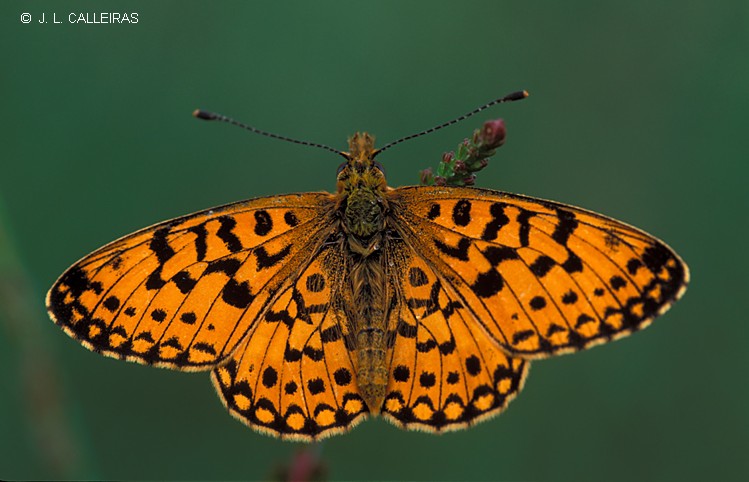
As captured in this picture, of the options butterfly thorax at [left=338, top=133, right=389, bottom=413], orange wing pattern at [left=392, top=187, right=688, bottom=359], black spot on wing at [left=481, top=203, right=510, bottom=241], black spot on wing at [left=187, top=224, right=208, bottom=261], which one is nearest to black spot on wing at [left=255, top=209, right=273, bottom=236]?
black spot on wing at [left=187, top=224, right=208, bottom=261]

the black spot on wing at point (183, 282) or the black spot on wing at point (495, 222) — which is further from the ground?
the black spot on wing at point (495, 222)

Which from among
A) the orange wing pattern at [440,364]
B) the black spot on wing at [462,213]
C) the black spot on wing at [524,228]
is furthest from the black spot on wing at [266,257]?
the black spot on wing at [524,228]

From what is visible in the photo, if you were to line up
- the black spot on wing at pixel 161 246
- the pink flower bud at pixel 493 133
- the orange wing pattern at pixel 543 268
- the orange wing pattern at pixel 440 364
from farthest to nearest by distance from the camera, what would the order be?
the orange wing pattern at pixel 440 364 → the black spot on wing at pixel 161 246 → the orange wing pattern at pixel 543 268 → the pink flower bud at pixel 493 133

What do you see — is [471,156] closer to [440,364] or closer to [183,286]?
[440,364]

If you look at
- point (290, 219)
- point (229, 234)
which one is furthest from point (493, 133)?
point (229, 234)

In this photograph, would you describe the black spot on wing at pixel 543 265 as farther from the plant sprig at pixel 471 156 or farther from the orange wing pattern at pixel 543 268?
the plant sprig at pixel 471 156
